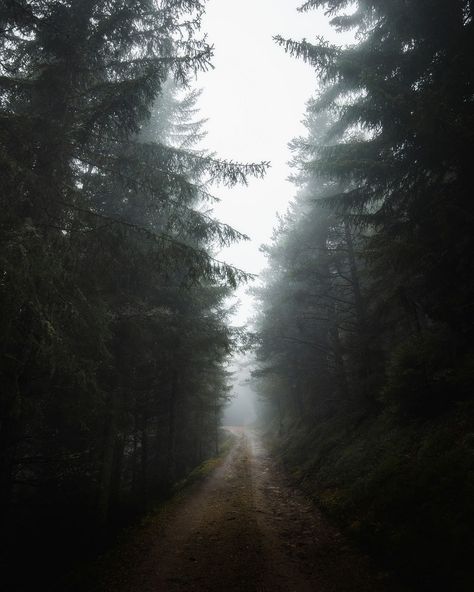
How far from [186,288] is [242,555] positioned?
269 inches

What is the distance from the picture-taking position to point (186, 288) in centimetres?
1011

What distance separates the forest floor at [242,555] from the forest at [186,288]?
7cm

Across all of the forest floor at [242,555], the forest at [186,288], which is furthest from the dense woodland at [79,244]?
the forest floor at [242,555]

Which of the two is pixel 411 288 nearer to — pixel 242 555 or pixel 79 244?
pixel 242 555

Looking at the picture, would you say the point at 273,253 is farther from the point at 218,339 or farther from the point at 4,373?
the point at 4,373

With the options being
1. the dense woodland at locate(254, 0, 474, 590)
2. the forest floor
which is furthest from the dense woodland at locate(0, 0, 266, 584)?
the dense woodland at locate(254, 0, 474, 590)

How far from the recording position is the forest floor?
5488 mm

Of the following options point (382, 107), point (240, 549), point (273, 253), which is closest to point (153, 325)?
point (240, 549)

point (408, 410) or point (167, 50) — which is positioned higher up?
point (167, 50)

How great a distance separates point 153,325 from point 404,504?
8.26 metres

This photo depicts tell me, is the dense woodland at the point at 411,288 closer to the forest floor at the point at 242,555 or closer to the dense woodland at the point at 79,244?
the forest floor at the point at 242,555

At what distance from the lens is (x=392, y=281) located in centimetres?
1076

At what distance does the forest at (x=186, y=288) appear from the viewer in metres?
5.66

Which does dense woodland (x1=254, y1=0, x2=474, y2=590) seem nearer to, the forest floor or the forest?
the forest
